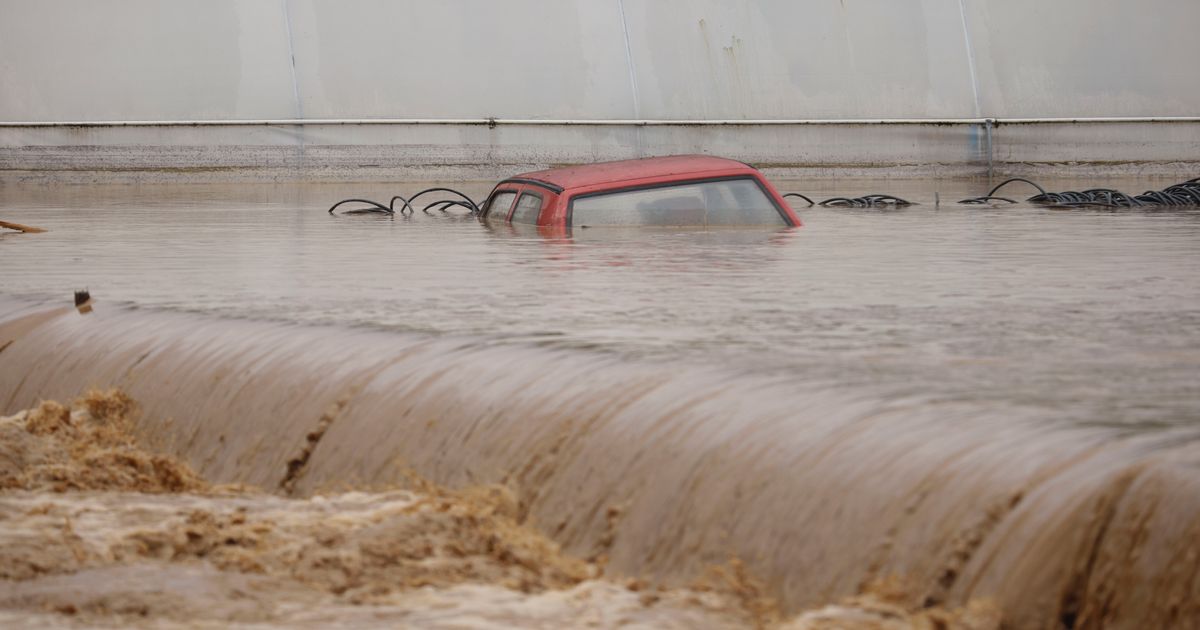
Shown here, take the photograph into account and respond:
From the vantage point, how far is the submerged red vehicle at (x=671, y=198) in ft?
27.4

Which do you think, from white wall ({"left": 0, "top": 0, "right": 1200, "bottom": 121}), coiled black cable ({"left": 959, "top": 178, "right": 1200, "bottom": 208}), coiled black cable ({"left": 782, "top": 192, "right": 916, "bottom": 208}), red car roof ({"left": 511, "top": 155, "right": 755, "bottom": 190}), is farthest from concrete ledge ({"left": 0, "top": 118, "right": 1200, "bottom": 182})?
red car roof ({"left": 511, "top": 155, "right": 755, "bottom": 190})

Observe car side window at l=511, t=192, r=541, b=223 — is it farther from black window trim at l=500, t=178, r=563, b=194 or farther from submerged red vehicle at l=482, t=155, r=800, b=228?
submerged red vehicle at l=482, t=155, r=800, b=228

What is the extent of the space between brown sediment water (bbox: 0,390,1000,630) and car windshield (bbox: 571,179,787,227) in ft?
16.9


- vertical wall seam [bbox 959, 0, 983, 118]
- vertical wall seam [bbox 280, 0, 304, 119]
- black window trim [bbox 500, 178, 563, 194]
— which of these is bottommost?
black window trim [bbox 500, 178, 563, 194]

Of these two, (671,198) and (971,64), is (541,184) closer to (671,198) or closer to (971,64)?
(671,198)

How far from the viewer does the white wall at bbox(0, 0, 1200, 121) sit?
14570 mm

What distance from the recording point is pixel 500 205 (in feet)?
31.3

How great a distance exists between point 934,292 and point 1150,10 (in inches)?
472

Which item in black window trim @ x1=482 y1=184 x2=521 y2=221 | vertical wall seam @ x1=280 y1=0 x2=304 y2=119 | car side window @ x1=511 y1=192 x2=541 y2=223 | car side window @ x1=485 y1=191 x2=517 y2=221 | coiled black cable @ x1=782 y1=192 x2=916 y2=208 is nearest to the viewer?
car side window @ x1=511 y1=192 x2=541 y2=223

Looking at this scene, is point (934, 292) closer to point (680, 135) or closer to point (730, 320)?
point (730, 320)

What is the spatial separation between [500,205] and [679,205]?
1511 mm

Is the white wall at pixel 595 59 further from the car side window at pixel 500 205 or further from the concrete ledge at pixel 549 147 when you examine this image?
the car side window at pixel 500 205

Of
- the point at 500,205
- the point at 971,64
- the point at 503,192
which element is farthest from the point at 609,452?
the point at 971,64

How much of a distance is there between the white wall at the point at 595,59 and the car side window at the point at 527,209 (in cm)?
589
